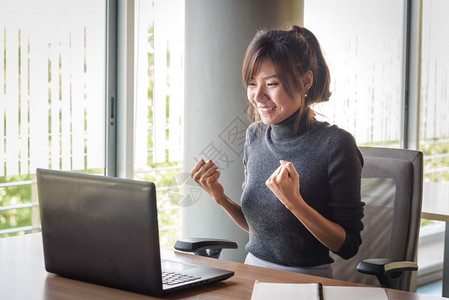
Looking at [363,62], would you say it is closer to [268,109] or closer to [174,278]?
[268,109]

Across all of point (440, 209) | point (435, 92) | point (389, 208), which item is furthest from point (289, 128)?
point (435, 92)

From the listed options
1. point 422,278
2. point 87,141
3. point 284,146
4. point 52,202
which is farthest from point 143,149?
point 422,278

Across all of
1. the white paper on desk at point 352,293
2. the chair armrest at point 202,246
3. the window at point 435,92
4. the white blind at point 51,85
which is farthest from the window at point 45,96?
the window at point 435,92

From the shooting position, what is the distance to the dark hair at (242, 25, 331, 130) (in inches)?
82.4

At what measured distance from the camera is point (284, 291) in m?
1.62

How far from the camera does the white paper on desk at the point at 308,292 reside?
61.9 inches

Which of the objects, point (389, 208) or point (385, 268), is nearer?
point (385, 268)

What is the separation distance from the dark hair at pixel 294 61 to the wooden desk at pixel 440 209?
3.11ft

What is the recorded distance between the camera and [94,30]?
3.21 meters

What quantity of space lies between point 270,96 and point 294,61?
0.44 feet

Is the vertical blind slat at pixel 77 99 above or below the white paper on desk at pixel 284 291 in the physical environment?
above

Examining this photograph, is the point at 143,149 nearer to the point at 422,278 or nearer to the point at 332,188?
the point at 332,188

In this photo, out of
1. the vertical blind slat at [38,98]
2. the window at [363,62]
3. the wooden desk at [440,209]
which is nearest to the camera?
the wooden desk at [440,209]

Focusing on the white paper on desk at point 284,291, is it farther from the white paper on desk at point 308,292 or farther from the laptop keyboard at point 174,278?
the laptop keyboard at point 174,278
